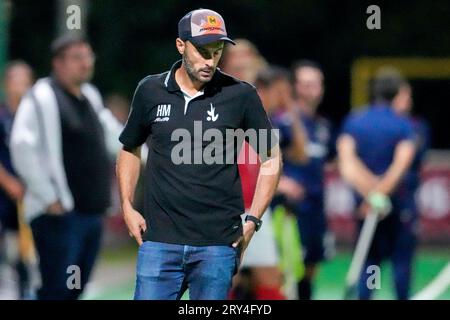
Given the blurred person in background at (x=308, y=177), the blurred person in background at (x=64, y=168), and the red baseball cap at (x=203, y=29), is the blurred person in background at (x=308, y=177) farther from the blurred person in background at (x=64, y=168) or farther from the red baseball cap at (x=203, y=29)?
the red baseball cap at (x=203, y=29)

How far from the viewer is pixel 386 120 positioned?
12617 mm

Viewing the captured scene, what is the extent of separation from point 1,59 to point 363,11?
10920 mm

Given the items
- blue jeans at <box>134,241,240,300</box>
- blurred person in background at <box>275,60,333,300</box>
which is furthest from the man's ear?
blurred person in background at <box>275,60,333,300</box>

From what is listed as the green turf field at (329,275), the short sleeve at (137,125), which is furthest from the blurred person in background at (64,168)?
the green turf field at (329,275)

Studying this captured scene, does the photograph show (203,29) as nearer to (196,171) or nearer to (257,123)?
(257,123)

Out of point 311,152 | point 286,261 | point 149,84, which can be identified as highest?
point 149,84

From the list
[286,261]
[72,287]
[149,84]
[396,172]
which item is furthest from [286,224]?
[149,84]

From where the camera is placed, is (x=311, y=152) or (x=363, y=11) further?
(x=363, y=11)

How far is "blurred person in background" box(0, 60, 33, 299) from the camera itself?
1290 centimetres

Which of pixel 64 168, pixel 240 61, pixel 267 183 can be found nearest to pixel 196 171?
pixel 267 183

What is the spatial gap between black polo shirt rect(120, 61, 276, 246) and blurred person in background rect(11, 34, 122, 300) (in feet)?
8.82

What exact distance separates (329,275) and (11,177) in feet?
18.6

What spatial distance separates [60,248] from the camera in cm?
1055
